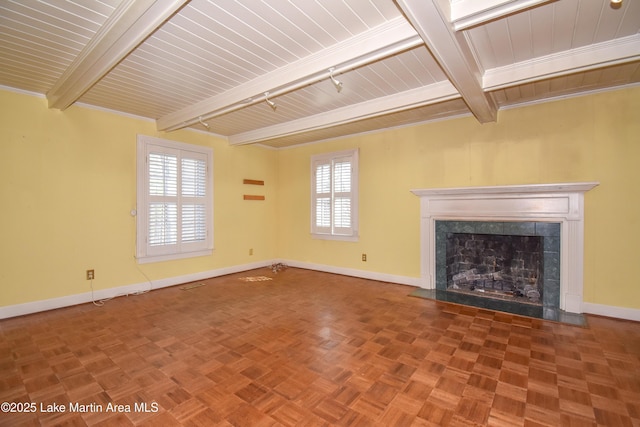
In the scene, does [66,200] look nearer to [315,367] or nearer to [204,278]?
[204,278]

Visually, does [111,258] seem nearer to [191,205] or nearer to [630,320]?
[191,205]

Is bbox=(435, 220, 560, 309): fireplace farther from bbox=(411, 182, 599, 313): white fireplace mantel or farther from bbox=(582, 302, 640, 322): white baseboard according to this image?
bbox=(582, 302, 640, 322): white baseboard

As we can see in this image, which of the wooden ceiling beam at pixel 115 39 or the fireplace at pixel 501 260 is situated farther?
the fireplace at pixel 501 260

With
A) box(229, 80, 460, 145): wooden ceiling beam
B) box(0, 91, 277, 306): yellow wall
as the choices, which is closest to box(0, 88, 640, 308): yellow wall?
box(0, 91, 277, 306): yellow wall

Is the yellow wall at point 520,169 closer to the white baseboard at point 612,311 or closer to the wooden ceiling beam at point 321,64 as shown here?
the white baseboard at point 612,311

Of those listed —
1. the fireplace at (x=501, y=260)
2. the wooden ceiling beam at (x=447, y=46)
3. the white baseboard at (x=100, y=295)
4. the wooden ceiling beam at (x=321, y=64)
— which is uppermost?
the wooden ceiling beam at (x=321, y=64)

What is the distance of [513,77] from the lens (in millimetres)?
2691

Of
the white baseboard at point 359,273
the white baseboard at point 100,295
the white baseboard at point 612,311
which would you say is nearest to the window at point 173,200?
the white baseboard at point 100,295

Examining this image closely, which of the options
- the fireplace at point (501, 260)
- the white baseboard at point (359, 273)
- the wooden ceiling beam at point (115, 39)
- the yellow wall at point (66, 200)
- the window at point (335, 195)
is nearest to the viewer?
the wooden ceiling beam at point (115, 39)

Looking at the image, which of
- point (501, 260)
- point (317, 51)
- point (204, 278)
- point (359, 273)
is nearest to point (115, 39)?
point (317, 51)

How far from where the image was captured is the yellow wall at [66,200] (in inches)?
125

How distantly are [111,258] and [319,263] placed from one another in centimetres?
323

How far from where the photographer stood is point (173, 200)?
4.44 metres

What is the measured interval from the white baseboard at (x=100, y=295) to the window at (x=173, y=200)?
35cm
